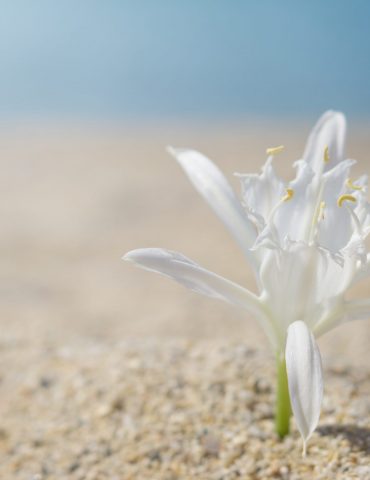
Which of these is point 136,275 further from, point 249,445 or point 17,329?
point 249,445

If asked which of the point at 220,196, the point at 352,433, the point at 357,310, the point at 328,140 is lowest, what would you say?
the point at 352,433

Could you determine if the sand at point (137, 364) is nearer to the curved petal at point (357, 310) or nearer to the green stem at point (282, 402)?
the green stem at point (282, 402)

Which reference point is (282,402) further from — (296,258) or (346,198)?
(346,198)

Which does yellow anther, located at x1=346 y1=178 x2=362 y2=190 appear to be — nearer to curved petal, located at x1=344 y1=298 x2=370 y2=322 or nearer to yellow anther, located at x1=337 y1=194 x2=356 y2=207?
yellow anther, located at x1=337 y1=194 x2=356 y2=207

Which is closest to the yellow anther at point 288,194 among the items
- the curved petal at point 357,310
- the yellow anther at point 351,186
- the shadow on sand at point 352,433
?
the yellow anther at point 351,186

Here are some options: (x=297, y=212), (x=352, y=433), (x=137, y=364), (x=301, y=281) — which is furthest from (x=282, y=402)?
(x=137, y=364)

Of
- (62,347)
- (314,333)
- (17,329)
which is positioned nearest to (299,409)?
(314,333)

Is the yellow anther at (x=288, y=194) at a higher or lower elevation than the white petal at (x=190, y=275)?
higher
